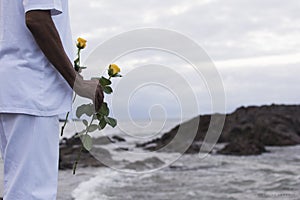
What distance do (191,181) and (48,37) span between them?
9.83 m

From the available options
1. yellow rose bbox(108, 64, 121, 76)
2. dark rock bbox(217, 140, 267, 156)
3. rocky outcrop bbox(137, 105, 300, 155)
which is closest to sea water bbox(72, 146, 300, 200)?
dark rock bbox(217, 140, 267, 156)

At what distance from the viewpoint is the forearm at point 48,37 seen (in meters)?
1.78

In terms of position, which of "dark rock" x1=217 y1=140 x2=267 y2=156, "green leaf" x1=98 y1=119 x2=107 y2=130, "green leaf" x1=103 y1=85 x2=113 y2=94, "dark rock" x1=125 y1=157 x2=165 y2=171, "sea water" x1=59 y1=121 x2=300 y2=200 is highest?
"green leaf" x1=103 y1=85 x2=113 y2=94

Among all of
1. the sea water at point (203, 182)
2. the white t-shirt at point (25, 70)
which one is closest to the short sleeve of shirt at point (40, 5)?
the white t-shirt at point (25, 70)

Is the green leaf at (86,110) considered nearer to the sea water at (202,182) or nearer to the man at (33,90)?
the man at (33,90)

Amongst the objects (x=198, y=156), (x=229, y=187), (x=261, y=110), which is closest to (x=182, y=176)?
(x=229, y=187)

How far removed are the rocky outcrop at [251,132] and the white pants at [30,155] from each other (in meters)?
16.2

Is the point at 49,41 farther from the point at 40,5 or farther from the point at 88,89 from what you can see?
the point at 88,89

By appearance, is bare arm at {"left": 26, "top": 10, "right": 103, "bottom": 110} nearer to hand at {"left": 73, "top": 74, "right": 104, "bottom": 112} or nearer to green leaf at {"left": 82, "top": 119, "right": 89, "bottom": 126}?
hand at {"left": 73, "top": 74, "right": 104, "bottom": 112}

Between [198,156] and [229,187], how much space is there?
23.1 ft

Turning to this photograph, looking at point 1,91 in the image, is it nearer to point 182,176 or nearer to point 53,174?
point 53,174

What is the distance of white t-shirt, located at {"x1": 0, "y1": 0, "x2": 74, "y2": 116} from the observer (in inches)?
71.7

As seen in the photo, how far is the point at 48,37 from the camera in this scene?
1.79 m

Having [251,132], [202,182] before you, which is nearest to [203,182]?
[202,182]
